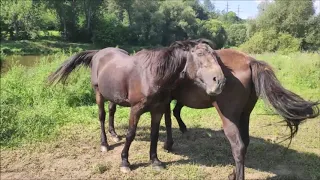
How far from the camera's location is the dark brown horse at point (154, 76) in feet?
11.8

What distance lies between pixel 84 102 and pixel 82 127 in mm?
2278

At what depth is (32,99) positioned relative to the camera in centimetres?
750

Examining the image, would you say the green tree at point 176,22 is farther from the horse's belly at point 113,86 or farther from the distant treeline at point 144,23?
the horse's belly at point 113,86

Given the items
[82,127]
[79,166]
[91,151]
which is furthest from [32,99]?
[79,166]

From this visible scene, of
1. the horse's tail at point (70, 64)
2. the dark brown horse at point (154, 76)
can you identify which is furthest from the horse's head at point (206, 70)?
the horse's tail at point (70, 64)

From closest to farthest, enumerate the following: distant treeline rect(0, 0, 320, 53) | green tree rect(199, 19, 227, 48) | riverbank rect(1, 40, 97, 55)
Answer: riverbank rect(1, 40, 97, 55) < distant treeline rect(0, 0, 320, 53) < green tree rect(199, 19, 227, 48)

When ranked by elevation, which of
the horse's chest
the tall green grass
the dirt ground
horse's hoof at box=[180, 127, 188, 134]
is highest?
the horse's chest

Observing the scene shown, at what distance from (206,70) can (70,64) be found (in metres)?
3.14

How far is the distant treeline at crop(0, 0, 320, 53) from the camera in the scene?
2941 centimetres

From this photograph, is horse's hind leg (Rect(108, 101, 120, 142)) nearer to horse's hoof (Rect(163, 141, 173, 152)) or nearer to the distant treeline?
horse's hoof (Rect(163, 141, 173, 152))

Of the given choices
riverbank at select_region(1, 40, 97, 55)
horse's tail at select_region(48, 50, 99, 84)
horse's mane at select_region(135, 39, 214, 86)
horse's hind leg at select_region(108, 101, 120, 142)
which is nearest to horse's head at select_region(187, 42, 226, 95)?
horse's mane at select_region(135, 39, 214, 86)

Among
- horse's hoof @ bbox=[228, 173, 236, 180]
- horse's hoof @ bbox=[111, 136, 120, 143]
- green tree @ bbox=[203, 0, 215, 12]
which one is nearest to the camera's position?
horse's hoof @ bbox=[228, 173, 236, 180]

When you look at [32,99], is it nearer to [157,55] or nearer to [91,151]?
[91,151]

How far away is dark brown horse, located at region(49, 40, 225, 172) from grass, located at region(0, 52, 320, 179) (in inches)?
21.1
